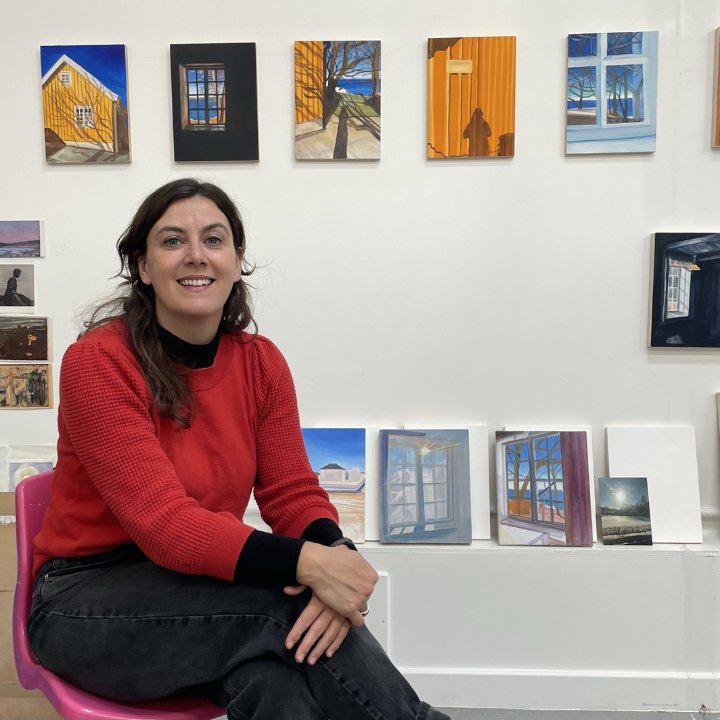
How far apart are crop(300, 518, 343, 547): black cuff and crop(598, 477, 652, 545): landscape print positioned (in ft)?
3.50

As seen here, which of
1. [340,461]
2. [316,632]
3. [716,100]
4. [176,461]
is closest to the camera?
[316,632]

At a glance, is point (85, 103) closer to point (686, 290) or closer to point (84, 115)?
point (84, 115)

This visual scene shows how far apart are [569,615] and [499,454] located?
0.51m

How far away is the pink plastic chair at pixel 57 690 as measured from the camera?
1.12 meters

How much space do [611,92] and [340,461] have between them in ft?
4.45

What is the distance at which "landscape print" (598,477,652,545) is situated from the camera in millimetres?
2076

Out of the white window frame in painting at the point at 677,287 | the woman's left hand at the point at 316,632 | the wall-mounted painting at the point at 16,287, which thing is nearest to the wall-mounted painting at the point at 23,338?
the wall-mounted painting at the point at 16,287

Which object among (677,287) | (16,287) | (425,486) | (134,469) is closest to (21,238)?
(16,287)

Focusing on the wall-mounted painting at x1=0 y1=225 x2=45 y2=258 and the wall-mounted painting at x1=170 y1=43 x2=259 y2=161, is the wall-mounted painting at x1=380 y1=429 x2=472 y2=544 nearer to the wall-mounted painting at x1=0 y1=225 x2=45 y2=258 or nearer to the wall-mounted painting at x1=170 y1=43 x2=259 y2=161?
the wall-mounted painting at x1=170 y1=43 x2=259 y2=161

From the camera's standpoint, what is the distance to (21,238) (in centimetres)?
218

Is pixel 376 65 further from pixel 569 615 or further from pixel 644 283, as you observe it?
pixel 569 615

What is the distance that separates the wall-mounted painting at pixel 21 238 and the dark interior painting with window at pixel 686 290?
1.88 meters

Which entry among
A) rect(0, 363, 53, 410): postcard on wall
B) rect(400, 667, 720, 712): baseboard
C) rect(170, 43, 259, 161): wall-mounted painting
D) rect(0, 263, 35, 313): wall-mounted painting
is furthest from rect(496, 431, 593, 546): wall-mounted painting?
rect(0, 263, 35, 313): wall-mounted painting

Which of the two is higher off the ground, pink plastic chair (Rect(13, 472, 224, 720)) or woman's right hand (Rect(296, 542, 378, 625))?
woman's right hand (Rect(296, 542, 378, 625))
